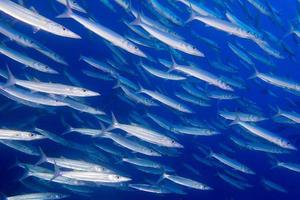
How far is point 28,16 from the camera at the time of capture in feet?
16.9

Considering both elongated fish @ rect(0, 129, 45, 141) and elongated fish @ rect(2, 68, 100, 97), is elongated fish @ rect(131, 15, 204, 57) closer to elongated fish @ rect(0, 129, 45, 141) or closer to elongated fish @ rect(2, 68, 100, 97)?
elongated fish @ rect(2, 68, 100, 97)

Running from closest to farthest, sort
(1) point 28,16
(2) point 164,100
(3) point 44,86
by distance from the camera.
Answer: (1) point 28,16, (3) point 44,86, (2) point 164,100

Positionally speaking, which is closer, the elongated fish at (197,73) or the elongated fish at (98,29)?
the elongated fish at (98,29)

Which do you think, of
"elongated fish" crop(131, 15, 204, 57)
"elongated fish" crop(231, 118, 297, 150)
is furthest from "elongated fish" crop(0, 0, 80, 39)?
"elongated fish" crop(231, 118, 297, 150)

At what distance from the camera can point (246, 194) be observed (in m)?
15.3

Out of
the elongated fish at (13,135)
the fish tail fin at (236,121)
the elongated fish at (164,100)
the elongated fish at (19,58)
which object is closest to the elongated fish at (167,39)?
the elongated fish at (164,100)

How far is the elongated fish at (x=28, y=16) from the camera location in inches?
198

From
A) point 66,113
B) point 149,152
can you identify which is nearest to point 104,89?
point 66,113

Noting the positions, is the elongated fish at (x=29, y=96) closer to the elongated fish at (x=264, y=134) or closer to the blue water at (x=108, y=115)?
the blue water at (x=108, y=115)

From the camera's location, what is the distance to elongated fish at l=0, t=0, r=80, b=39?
5031 mm

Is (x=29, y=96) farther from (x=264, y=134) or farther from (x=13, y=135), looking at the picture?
(x=264, y=134)

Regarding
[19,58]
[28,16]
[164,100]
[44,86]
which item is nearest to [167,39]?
[164,100]

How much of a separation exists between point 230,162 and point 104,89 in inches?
271

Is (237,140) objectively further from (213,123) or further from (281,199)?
(281,199)
